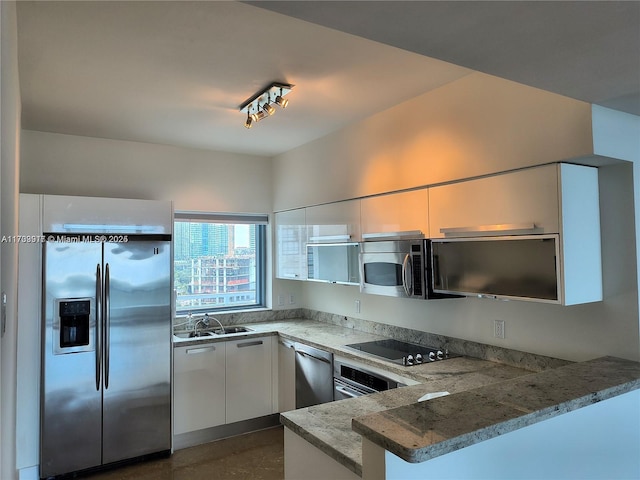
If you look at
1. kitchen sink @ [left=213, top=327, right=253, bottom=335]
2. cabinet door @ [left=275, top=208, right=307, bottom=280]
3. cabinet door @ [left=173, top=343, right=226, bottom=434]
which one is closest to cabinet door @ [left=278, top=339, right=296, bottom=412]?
kitchen sink @ [left=213, top=327, right=253, bottom=335]

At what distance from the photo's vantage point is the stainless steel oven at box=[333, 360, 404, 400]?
271 cm

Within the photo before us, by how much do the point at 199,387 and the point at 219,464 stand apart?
0.61m

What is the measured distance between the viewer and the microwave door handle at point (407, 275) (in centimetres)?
266

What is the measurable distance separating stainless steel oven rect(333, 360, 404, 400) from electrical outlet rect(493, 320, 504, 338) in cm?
65

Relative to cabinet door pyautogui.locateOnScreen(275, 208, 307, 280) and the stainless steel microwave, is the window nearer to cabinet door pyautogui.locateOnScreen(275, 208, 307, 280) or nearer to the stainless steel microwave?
cabinet door pyautogui.locateOnScreen(275, 208, 307, 280)

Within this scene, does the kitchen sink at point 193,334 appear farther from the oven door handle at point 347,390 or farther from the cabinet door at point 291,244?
the oven door handle at point 347,390

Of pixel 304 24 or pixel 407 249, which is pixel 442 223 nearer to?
pixel 407 249

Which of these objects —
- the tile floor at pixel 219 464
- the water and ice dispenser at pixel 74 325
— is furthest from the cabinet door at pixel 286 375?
the water and ice dispenser at pixel 74 325

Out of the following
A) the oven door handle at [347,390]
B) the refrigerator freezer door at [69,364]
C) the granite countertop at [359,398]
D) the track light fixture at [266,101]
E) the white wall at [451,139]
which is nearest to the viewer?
the granite countertop at [359,398]

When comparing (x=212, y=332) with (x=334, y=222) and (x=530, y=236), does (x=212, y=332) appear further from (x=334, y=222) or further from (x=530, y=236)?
(x=530, y=236)

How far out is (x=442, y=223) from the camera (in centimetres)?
254

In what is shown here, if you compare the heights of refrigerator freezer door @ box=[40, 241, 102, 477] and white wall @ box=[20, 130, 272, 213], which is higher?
white wall @ box=[20, 130, 272, 213]

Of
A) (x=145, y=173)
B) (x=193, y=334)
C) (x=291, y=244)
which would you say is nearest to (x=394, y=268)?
(x=291, y=244)

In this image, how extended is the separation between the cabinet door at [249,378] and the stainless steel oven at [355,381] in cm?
94
